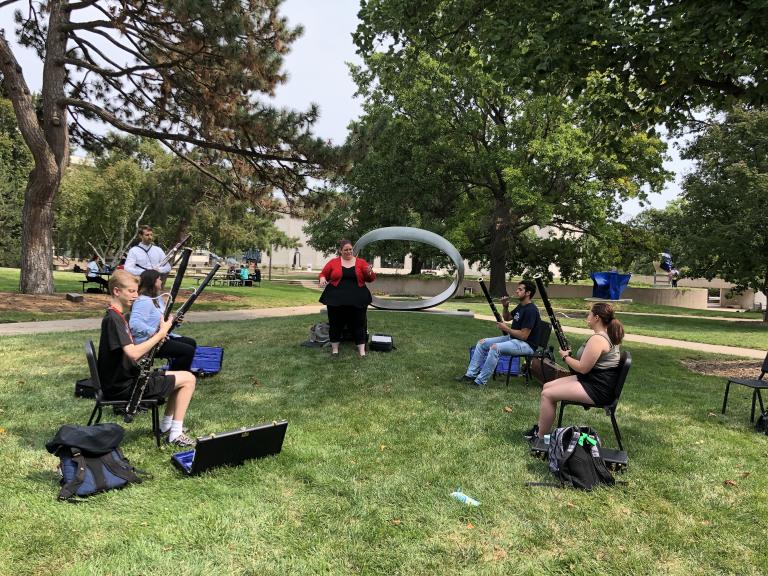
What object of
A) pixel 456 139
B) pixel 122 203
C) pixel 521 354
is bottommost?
pixel 521 354

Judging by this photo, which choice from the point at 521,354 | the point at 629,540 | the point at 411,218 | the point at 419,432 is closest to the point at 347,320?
the point at 521,354

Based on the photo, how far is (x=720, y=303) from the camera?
36.6m

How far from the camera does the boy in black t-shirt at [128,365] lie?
426cm

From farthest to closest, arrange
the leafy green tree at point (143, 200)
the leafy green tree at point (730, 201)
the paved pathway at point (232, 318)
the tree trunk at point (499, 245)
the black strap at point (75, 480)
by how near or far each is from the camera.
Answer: the tree trunk at point (499, 245)
the leafy green tree at point (143, 200)
the leafy green tree at point (730, 201)
the paved pathway at point (232, 318)
the black strap at point (75, 480)

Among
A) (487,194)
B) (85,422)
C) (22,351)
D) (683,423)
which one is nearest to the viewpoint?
(85,422)

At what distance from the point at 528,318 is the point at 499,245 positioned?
19502mm

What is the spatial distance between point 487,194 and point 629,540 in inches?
1052

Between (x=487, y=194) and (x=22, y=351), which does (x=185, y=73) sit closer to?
(x=22, y=351)

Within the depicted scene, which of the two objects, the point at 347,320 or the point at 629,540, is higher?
the point at 347,320

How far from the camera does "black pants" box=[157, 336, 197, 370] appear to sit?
20.3 ft

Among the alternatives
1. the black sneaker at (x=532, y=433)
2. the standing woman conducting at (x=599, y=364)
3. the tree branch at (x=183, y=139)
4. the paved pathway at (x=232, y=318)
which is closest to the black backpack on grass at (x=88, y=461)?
the black sneaker at (x=532, y=433)

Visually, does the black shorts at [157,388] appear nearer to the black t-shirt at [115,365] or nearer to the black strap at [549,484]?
the black t-shirt at [115,365]

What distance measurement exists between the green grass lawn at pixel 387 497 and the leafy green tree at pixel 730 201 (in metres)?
13.2

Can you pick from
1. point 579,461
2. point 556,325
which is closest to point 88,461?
point 579,461
